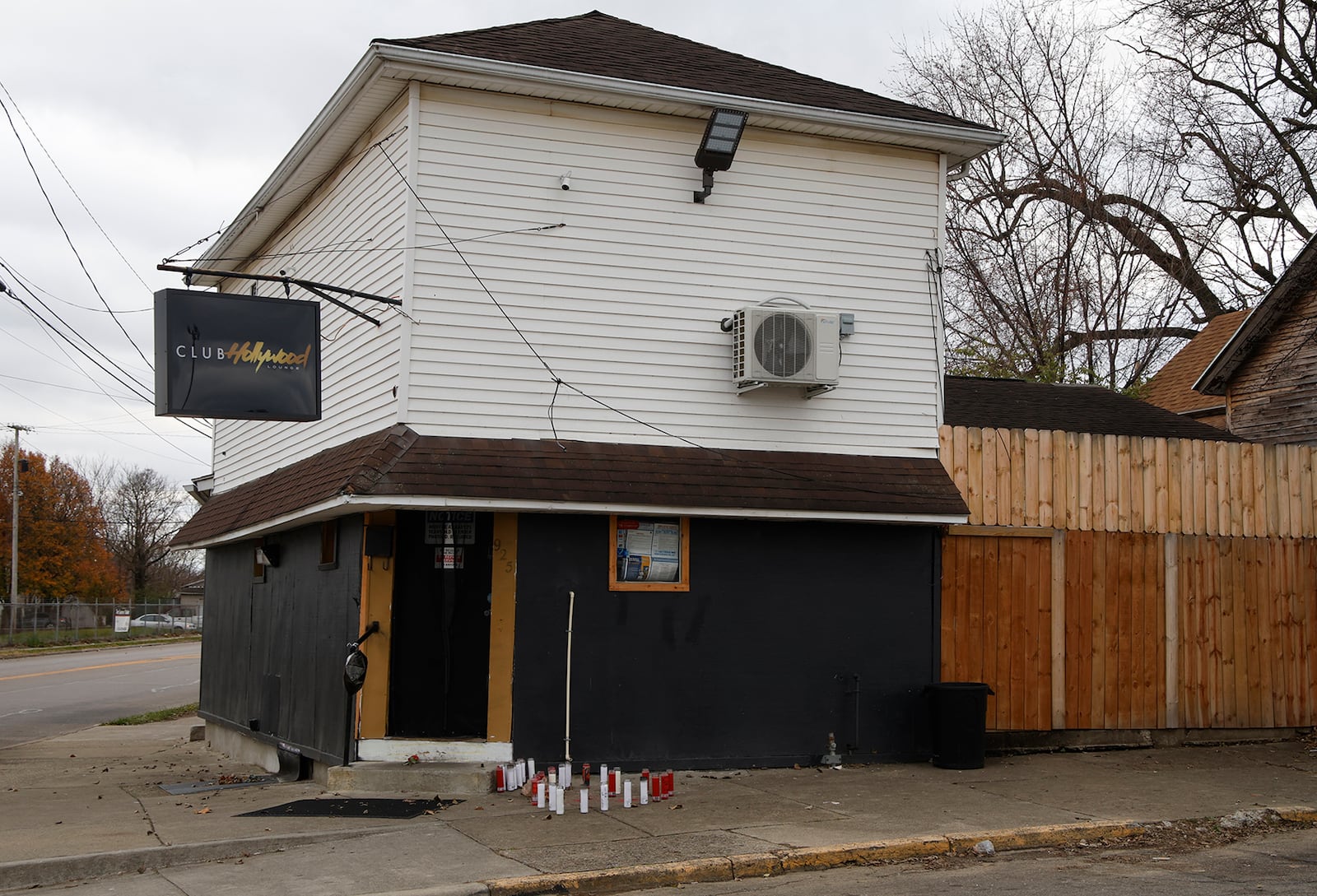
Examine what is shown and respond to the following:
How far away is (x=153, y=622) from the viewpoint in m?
65.4

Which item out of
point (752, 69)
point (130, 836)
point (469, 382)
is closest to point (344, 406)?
point (469, 382)

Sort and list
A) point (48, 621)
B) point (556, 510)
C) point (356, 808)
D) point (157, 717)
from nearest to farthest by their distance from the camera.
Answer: point (356, 808) < point (556, 510) < point (157, 717) < point (48, 621)

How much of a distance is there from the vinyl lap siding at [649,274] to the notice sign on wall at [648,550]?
0.87 m

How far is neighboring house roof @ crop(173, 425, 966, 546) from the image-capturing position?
10656mm

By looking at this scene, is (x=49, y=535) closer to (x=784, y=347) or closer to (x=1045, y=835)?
(x=784, y=347)

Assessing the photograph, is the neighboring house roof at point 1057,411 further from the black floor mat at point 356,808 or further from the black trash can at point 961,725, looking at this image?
the black floor mat at point 356,808

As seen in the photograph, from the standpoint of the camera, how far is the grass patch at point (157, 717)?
21641 mm

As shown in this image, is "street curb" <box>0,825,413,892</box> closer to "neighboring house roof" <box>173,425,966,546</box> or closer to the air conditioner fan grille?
"neighboring house roof" <box>173,425,966,546</box>

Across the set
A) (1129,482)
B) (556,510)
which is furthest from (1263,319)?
(556,510)

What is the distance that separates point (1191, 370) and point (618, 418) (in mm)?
20516

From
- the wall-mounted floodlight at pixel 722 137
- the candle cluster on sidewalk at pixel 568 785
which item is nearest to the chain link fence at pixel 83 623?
the candle cluster on sidewalk at pixel 568 785

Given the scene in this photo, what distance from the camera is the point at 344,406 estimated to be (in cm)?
1268

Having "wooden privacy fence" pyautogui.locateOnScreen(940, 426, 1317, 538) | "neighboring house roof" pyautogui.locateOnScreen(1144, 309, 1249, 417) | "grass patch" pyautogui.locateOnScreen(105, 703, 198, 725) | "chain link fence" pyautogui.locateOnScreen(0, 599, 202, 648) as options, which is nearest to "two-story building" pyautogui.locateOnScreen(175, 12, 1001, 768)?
"wooden privacy fence" pyautogui.locateOnScreen(940, 426, 1317, 538)

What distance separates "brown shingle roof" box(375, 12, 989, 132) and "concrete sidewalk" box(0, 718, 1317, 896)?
6674 millimetres
